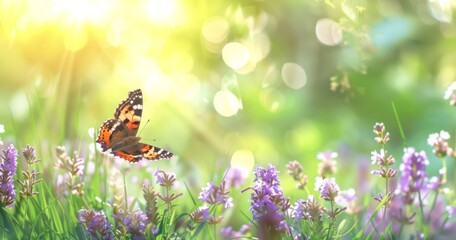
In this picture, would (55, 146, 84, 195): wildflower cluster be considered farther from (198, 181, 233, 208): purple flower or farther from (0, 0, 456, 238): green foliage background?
(0, 0, 456, 238): green foliage background

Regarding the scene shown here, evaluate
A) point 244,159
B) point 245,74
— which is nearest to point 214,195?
point 244,159

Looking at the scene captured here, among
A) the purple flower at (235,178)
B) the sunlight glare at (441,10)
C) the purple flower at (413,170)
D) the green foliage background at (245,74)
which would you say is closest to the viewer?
the purple flower at (413,170)

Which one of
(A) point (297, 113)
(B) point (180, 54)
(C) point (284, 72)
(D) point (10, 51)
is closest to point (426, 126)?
(A) point (297, 113)

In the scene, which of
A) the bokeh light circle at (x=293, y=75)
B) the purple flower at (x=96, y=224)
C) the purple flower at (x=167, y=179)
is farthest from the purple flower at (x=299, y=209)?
the bokeh light circle at (x=293, y=75)

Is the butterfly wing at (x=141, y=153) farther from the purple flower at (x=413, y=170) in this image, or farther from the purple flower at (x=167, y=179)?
the purple flower at (x=413, y=170)

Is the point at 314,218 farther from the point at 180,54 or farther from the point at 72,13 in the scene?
the point at 180,54

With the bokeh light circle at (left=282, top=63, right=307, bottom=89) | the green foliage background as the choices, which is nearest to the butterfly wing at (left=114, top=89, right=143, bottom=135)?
the green foliage background

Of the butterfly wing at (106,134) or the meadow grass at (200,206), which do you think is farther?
the butterfly wing at (106,134)

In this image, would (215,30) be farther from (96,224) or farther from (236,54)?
(96,224)
